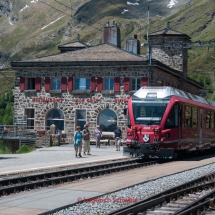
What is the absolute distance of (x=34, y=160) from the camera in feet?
97.4

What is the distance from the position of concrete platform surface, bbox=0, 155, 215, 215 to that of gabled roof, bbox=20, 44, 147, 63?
2777cm

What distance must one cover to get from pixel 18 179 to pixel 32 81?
3336 cm

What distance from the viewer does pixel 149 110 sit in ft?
91.5

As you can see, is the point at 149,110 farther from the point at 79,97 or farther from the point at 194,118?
the point at 79,97

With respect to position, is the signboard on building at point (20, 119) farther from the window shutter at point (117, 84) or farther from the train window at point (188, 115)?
the train window at point (188, 115)

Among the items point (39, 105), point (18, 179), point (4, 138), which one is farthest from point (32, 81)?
point (18, 179)

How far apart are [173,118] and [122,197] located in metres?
13.0

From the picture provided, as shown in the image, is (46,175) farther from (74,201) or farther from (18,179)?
(74,201)

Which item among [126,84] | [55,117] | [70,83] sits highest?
[70,83]

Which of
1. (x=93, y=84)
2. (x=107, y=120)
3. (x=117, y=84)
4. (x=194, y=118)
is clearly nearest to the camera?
(x=194, y=118)

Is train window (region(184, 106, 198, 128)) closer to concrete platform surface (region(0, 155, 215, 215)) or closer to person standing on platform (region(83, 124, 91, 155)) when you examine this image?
person standing on platform (region(83, 124, 91, 155))

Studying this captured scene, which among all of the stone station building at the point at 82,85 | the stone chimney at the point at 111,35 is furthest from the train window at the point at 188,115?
the stone chimney at the point at 111,35

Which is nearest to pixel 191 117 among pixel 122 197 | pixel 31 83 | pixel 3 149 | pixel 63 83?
pixel 3 149

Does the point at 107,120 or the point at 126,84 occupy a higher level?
the point at 126,84
